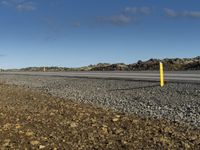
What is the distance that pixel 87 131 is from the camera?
11523 millimetres

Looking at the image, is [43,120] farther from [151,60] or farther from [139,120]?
[151,60]

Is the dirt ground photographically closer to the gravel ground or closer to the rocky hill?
the gravel ground

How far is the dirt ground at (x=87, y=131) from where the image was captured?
402 inches

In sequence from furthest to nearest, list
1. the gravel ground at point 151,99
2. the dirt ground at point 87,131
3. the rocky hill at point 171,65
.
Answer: the rocky hill at point 171,65 < the gravel ground at point 151,99 < the dirt ground at point 87,131

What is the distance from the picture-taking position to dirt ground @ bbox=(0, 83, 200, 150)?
402 inches

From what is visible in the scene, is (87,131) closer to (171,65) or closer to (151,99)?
(151,99)

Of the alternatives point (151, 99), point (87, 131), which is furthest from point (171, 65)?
point (87, 131)

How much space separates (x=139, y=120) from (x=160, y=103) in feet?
10.8

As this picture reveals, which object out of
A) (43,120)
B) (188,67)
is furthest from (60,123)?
(188,67)

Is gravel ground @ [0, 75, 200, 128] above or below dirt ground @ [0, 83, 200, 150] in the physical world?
above

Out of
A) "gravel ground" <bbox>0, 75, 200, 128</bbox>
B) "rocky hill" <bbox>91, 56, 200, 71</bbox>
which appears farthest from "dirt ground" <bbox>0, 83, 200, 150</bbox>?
"rocky hill" <bbox>91, 56, 200, 71</bbox>

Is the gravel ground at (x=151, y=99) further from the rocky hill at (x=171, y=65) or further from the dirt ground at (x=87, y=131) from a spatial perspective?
the rocky hill at (x=171, y=65)

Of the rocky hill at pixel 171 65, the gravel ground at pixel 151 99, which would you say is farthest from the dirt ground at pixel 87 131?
the rocky hill at pixel 171 65

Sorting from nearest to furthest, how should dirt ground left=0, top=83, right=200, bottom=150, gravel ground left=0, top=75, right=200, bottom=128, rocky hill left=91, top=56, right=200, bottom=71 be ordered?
dirt ground left=0, top=83, right=200, bottom=150
gravel ground left=0, top=75, right=200, bottom=128
rocky hill left=91, top=56, right=200, bottom=71
